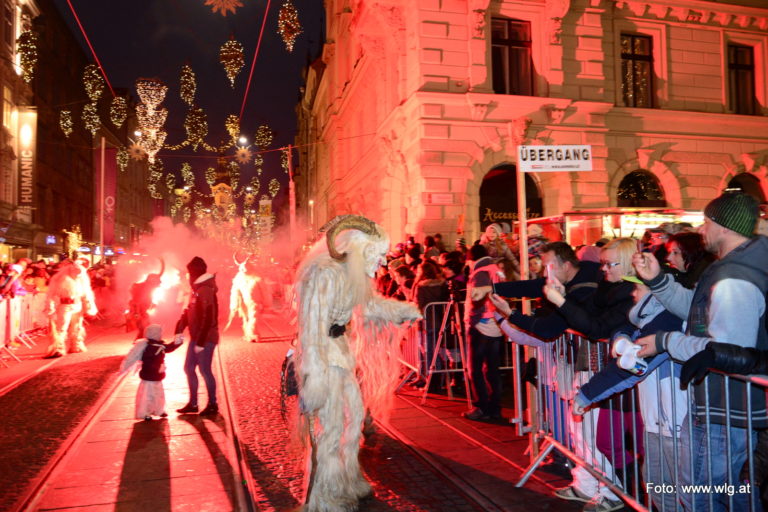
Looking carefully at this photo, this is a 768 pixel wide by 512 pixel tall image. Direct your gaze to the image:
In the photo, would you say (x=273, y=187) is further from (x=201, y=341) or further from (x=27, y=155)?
(x=201, y=341)

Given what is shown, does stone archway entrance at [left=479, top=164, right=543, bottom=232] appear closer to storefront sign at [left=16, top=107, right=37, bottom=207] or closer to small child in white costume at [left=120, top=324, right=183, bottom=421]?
small child in white costume at [left=120, top=324, right=183, bottom=421]

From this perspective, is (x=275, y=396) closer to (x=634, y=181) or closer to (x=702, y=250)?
(x=702, y=250)

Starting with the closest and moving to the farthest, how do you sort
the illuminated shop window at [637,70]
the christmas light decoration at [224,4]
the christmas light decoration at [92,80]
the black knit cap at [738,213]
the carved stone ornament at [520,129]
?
the black knit cap at [738,213], the christmas light decoration at [224,4], the christmas light decoration at [92,80], the carved stone ornament at [520,129], the illuminated shop window at [637,70]

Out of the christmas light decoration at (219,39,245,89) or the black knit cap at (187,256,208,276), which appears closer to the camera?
the black knit cap at (187,256,208,276)

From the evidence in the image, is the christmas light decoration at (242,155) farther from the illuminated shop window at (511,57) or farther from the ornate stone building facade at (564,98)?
the illuminated shop window at (511,57)

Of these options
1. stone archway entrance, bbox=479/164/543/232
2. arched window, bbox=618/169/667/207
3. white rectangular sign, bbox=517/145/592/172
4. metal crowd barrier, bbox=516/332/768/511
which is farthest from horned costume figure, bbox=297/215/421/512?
arched window, bbox=618/169/667/207

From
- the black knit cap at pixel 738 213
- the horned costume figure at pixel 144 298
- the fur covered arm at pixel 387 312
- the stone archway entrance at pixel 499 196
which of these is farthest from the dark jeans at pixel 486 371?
the stone archway entrance at pixel 499 196

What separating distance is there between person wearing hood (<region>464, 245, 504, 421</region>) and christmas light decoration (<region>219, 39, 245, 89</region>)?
8.45 m

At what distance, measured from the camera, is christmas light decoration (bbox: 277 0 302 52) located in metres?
13.8

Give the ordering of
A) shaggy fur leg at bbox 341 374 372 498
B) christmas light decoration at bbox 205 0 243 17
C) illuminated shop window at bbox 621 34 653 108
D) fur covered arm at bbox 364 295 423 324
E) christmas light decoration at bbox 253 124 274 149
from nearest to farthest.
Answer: shaggy fur leg at bbox 341 374 372 498 → fur covered arm at bbox 364 295 423 324 → christmas light decoration at bbox 205 0 243 17 → illuminated shop window at bbox 621 34 653 108 → christmas light decoration at bbox 253 124 274 149

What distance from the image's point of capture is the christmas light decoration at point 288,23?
45.4 feet

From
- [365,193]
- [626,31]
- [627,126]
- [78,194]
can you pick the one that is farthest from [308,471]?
[78,194]

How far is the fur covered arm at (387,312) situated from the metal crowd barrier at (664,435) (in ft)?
4.08

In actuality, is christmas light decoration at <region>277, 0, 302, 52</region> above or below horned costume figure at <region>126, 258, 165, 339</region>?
above
